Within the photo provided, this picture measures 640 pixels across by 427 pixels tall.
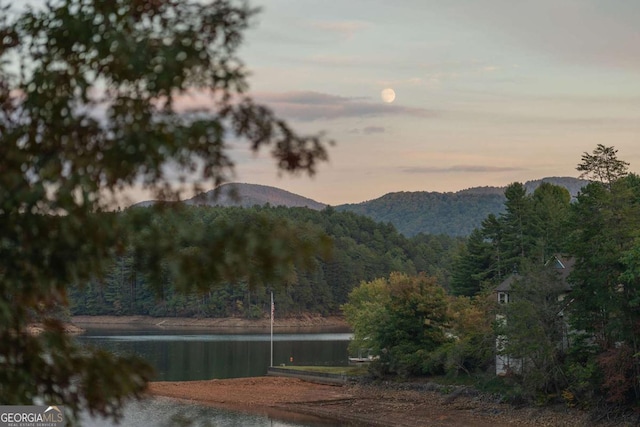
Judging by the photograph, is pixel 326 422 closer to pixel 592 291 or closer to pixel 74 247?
pixel 592 291

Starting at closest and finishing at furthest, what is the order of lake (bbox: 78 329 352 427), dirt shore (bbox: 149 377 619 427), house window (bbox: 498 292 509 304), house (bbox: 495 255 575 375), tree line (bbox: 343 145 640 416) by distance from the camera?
tree line (bbox: 343 145 640 416) < dirt shore (bbox: 149 377 619 427) < house (bbox: 495 255 575 375) < lake (bbox: 78 329 352 427) < house window (bbox: 498 292 509 304)

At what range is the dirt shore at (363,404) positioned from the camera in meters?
42.3

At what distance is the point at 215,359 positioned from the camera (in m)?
75.8

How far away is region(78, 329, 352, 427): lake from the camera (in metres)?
45.2

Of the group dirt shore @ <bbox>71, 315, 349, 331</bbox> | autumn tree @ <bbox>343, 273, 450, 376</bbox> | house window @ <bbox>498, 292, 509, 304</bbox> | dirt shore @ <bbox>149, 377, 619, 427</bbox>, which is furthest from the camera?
dirt shore @ <bbox>71, 315, 349, 331</bbox>

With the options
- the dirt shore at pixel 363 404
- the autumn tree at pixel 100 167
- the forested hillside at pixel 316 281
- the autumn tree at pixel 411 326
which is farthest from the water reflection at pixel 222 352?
the autumn tree at pixel 100 167

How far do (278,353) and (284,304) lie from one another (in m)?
60.7

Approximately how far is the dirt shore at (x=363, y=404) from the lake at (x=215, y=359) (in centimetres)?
204

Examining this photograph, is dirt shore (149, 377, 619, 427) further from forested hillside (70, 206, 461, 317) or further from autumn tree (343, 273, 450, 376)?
forested hillside (70, 206, 461, 317)

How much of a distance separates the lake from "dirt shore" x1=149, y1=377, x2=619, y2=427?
6.69 feet

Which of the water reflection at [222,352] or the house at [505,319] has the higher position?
the house at [505,319]

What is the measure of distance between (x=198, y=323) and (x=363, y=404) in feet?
296

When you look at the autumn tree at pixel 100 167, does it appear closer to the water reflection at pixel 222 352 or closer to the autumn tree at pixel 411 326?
the autumn tree at pixel 411 326

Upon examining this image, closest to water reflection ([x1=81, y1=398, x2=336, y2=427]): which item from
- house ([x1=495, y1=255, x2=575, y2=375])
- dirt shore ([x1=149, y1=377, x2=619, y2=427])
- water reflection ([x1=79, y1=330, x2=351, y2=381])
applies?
dirt shore ([x1=149, y1=377, x2=619, y2=427])
